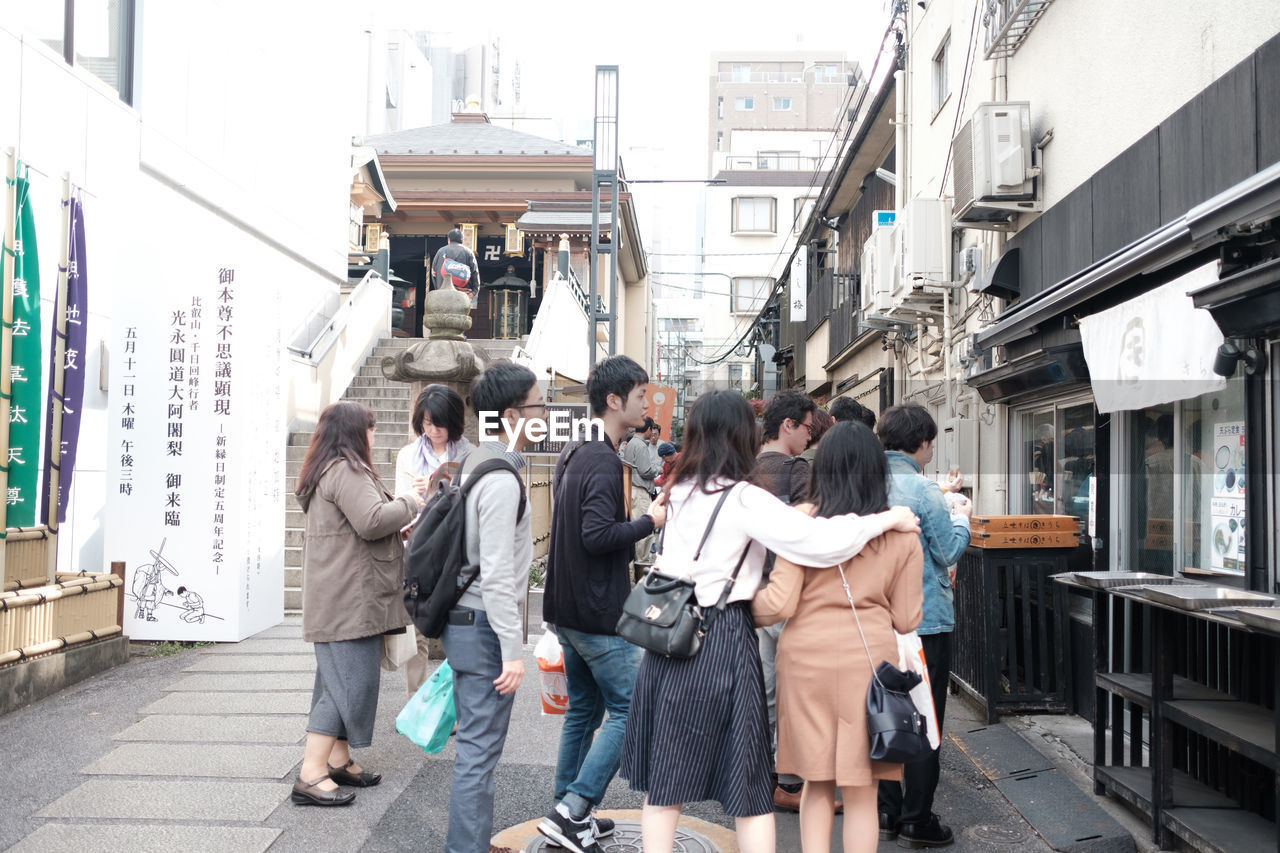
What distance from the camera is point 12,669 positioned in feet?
20.4

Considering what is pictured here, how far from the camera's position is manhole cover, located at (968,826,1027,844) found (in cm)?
461

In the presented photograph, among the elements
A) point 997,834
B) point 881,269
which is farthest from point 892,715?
point 881,269

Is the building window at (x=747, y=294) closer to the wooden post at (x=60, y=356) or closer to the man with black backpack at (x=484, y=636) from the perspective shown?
the wooden post at (x=60, y=356)

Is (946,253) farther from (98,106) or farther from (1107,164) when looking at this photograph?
(98,106)

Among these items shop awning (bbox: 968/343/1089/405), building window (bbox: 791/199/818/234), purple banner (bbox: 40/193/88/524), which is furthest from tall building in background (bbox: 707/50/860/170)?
purple banner (bbox: 40/193/88/524)

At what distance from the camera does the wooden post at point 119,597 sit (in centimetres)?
771

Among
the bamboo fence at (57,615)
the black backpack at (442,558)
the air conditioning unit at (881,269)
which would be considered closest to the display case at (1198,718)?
the black backpack at (442,558)

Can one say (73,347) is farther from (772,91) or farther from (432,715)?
(772,91)

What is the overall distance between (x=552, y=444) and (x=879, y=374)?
8.14m

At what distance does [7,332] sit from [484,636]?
5.02 m

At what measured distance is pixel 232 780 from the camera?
5160mm

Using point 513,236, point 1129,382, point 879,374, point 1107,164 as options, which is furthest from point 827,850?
point 513,236

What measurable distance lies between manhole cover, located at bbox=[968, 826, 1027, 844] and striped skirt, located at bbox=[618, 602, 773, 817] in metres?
1.68

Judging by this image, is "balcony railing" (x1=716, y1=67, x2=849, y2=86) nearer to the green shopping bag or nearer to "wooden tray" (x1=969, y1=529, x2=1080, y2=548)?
"wooden tray" (x1=969, y1=529, x2=1080, y2=548)
